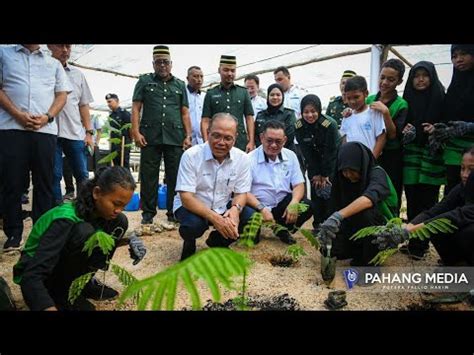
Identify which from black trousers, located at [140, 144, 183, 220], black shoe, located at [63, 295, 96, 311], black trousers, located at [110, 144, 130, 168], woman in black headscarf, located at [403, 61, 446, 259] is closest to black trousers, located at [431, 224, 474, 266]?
woman in black headscarf, located at [403, 61, 446, 259]

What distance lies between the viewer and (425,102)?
8.66ft

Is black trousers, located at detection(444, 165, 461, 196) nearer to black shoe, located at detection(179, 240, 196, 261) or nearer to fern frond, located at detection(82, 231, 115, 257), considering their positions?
black shoe, located at detection(179, 240, 196, 261)

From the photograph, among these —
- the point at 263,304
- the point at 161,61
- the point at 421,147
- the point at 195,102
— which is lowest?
the point at 263,304

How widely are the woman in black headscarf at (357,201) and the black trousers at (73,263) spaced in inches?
52.2

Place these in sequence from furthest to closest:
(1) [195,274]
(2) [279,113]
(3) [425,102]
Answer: (2) [279,113] < (3) [425,102] < (1) [195,274]

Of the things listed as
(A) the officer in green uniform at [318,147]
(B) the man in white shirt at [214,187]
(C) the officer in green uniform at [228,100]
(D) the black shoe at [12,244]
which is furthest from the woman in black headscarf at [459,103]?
(D) the black shoe at [12,244]

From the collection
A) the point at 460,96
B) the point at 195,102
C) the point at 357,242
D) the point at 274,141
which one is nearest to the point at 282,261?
the point at 357,242

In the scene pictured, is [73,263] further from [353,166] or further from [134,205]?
[134,205]

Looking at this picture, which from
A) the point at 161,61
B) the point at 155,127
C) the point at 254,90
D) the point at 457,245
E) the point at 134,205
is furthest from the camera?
the point at 254,90

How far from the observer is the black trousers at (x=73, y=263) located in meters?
1.61

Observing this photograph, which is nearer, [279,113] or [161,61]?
[161,61]

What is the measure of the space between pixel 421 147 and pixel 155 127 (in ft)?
7.39
